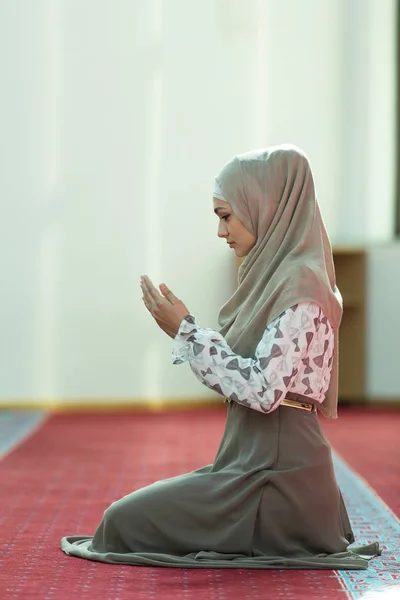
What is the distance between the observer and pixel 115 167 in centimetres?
730

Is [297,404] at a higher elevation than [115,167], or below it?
below

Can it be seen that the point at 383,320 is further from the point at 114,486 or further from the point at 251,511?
the point at 251,511

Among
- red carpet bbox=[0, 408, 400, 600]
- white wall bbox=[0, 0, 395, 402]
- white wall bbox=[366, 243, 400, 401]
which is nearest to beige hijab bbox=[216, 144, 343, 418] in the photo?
red carpet bbox=[0, 408, 400, 600]

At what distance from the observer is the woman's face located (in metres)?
2.49

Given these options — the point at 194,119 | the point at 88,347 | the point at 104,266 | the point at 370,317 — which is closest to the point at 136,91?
the point at 194,119

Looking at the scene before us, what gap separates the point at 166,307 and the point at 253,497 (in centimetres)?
45

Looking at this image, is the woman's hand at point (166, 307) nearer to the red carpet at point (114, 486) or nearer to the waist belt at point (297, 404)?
the waist belt at point (297, 404)

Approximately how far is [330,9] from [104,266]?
228 centimetres

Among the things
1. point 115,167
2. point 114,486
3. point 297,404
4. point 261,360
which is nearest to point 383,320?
point 115,167

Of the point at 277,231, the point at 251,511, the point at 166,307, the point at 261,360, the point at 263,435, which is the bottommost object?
the point at 251,511

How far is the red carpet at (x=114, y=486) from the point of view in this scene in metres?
2.22

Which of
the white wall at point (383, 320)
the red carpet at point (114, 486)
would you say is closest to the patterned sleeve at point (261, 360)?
the red carpet at point (114, 486)

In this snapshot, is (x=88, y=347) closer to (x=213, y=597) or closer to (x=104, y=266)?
(x=104, y=266)

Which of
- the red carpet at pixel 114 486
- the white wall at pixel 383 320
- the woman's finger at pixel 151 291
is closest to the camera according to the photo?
the red carpet at pixel 114 486
